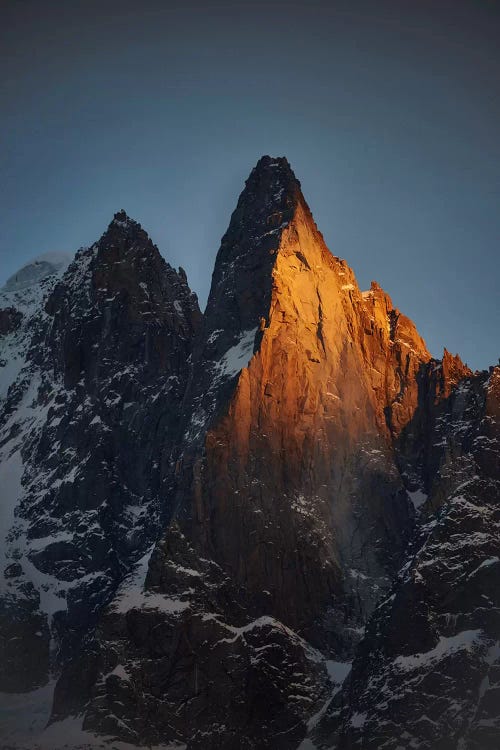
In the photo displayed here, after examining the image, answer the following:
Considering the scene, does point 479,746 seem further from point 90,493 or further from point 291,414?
point 90,493

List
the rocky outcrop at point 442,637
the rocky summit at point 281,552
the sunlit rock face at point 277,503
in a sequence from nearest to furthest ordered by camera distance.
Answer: the rocky outcrop at point 442,637, the rocky summit at point 281,552, the sunlit rock face at point 277,503

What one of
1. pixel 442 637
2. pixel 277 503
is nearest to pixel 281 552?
pixel 277 503

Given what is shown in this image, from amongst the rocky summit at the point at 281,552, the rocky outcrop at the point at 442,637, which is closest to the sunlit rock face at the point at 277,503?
the rocky summit at the point at 281,552

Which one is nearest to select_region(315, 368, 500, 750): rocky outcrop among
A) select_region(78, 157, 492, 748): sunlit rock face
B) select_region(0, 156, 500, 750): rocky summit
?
select_region(0, 156, 500, 750): rocky summit

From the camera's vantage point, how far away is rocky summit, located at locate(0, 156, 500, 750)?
152 m

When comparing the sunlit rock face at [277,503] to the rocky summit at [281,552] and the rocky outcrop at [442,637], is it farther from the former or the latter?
the rocky outcrop at [442,637]

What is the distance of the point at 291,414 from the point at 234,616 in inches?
1110

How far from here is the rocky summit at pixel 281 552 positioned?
152 metres

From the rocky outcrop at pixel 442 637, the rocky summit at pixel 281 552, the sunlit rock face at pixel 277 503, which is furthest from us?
the sunlit rock face at pixel 277 503

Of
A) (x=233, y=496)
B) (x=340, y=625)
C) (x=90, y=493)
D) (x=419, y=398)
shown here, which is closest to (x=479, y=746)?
(x=340, y=625)

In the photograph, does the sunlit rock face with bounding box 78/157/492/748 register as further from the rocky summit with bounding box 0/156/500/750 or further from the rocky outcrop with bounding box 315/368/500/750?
the rocky outcrop with bounding box 315/368/500/750

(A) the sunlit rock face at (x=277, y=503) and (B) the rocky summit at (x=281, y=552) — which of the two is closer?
(B) the rocky summit at (x=281, y=552)

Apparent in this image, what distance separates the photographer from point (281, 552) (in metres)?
166

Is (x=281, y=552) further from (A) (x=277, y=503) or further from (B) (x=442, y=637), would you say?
(B) (x=442, y=637)
